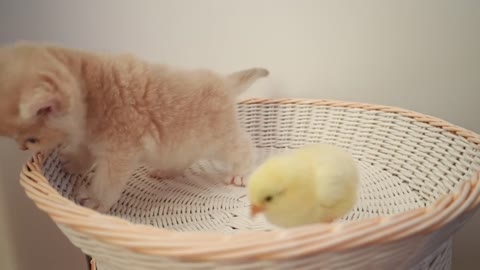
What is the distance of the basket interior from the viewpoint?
2.99 ft

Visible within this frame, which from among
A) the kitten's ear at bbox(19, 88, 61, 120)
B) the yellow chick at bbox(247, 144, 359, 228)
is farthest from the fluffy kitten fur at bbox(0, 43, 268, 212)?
the yellow chick at bbox(247, 144, 359, 228)

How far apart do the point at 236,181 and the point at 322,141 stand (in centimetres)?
33

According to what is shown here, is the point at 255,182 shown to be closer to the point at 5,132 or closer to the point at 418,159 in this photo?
the point at 5,132

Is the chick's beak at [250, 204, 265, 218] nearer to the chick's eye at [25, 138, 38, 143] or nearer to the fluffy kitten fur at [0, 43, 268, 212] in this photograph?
the fluffy kitten fur at [0, 43, 268, 212]

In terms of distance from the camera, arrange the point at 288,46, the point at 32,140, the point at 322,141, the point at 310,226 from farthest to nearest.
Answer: the point at 288,46 → the point at 322,141 → the point at 32,140 → the point at 310,226

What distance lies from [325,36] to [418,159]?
0.52m

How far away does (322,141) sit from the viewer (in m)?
1.22

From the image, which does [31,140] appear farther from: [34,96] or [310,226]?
[310,226]

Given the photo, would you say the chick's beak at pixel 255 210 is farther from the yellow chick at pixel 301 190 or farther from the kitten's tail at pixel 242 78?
the kitten's tail at pixel 242 78

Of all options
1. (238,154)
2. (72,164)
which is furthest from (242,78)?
(72,164)

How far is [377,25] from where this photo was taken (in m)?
1.25

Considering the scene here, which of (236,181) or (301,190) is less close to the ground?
(301,190)

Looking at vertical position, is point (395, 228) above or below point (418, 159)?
above

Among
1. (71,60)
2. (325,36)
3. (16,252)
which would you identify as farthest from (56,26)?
(325,36)
